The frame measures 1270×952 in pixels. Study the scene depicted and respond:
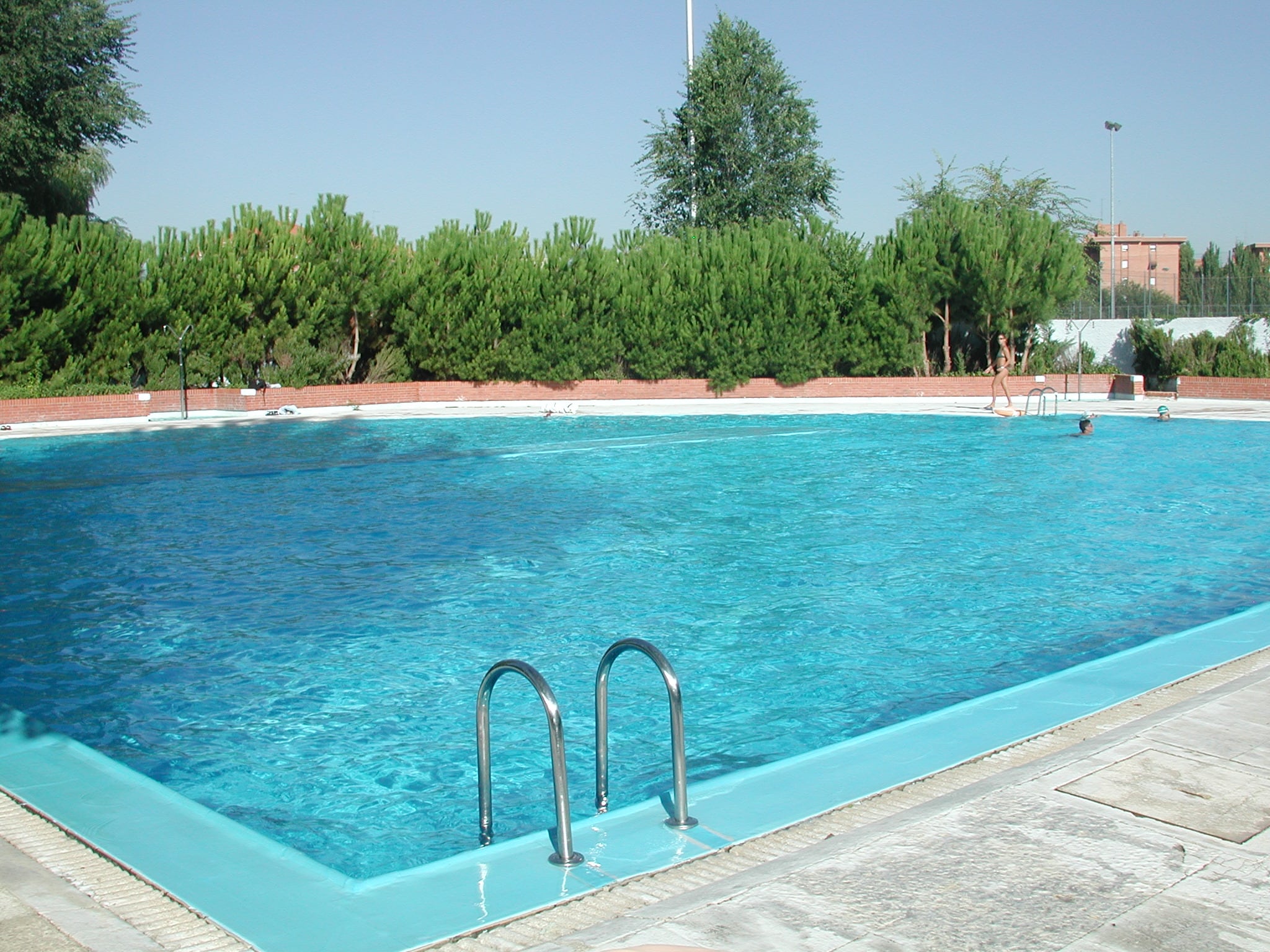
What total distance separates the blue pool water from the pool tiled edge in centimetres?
93

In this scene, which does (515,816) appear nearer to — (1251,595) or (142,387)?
(1251,595)

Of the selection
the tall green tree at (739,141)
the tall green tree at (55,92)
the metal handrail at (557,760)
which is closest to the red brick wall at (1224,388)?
the tall green tree at (739,141)

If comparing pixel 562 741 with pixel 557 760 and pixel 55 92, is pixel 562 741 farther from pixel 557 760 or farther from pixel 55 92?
pixel 55 92

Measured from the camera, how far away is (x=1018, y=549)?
12.1 m

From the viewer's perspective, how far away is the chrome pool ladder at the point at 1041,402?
2622 cm

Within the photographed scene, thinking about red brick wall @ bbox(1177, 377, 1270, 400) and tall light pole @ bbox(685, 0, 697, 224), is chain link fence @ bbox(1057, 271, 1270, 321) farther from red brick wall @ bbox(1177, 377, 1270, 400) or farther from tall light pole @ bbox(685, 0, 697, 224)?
tall light pole @ bbox(685, 0, 697, 224)

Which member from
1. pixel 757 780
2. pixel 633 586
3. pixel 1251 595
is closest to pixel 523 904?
pixel 757 780

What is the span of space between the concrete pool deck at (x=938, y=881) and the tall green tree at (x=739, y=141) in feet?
136

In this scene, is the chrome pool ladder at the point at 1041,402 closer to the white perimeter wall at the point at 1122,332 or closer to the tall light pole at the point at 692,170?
the white perimeter wall at the point at 1122,332

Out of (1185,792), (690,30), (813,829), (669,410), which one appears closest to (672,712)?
(813,829)

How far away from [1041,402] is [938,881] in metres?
24.3

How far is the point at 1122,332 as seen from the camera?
34312 millimetres

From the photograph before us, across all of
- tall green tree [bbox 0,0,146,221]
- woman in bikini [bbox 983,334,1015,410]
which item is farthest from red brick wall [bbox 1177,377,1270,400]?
tall green tree [bbox 0,0,146,221]

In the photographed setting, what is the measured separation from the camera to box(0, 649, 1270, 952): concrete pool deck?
354 centimetres
